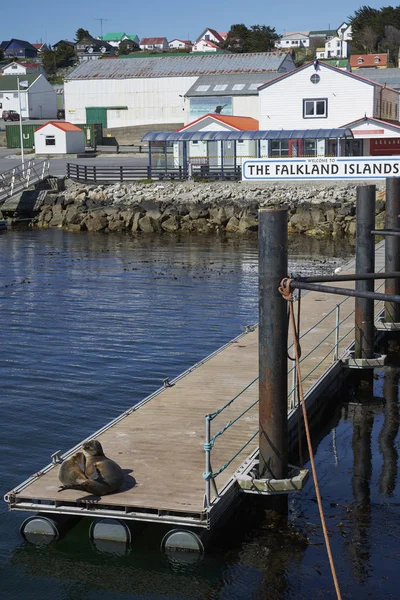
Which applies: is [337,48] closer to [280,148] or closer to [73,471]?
[280,148]

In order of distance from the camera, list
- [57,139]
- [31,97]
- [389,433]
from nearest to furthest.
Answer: [389,433], [57,139], [31,97]

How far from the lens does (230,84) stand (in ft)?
233

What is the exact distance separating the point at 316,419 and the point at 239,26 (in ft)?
441

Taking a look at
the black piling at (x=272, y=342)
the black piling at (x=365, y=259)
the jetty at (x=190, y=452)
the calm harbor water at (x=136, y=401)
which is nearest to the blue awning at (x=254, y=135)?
the calm harbor water at (x=136, y=401)

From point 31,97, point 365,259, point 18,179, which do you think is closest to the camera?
point 365,259

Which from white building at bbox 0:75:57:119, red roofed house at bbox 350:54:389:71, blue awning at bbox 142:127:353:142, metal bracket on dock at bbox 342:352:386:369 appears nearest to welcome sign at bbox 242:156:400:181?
metal bracket on dock at bbox 342:352:386:369

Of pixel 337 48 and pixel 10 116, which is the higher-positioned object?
pixel 337 48

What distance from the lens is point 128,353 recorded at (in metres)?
21.0

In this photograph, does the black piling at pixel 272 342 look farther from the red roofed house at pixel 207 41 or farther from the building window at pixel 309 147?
the red roofed house at pixel 207 41

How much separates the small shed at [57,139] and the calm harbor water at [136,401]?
3386 cm

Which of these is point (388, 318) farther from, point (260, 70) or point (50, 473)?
point (260, 70)

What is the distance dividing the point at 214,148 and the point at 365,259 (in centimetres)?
3999

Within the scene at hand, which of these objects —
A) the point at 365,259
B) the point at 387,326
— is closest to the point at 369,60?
the point at 387,326

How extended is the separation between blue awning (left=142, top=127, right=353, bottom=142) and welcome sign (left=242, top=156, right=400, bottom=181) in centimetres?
4056
